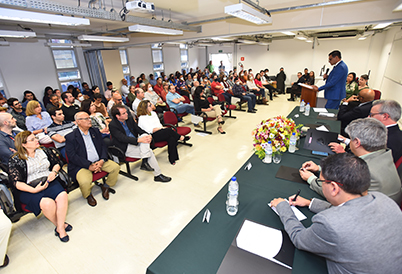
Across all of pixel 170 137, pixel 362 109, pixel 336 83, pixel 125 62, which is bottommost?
pixel 170 137

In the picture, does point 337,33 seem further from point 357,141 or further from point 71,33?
point 71,33

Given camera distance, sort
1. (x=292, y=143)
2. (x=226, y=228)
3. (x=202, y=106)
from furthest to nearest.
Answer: (x=202, y=106)
(x=292, y=143)
(x=226, y=228)

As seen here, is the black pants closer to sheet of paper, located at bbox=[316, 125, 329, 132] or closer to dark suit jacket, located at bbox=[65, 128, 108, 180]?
dark suit jacket, located at bbox=[65, 128, 108, 180]

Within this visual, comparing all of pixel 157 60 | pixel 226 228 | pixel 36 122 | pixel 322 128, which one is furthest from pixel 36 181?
pixel 157 60

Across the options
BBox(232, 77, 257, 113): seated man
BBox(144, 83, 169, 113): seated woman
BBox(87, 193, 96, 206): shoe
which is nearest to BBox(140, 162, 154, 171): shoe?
BBox(87, 193, 96, 206): shoe

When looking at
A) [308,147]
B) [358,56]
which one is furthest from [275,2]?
[358,56]

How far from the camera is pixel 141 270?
2.00 m

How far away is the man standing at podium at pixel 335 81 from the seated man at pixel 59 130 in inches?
203

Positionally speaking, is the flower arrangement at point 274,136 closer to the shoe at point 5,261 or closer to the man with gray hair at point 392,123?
the man with gray hair at point 392,123

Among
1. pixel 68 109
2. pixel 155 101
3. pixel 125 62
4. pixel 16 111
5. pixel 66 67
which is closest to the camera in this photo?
pixel 68 109

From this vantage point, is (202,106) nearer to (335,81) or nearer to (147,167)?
(147,167)

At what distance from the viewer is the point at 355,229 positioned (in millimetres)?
973

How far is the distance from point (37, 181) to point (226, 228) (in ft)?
7.47

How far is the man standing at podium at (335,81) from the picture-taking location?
396 cm
